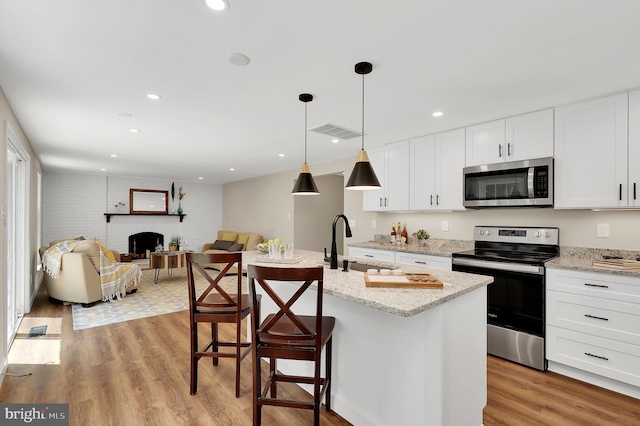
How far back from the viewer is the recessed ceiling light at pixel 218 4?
153 centimetres

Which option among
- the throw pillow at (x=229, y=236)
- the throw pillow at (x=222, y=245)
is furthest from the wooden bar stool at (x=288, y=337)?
the throw pillow at (x=229, y=236)

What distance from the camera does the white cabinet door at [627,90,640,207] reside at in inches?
97.9

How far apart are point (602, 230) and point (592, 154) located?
2.41 feet

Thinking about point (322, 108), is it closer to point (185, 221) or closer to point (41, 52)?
point (41, 52)

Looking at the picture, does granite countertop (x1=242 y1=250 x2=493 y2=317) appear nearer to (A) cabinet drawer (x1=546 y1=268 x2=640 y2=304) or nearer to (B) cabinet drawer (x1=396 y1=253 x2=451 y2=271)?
(A) cabinet drawer (x1=546 y1=268 x2=640 y2=304)

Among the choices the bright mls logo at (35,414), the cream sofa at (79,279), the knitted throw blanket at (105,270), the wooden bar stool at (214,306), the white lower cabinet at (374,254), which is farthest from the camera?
the knitted throw blanket at (105,270)

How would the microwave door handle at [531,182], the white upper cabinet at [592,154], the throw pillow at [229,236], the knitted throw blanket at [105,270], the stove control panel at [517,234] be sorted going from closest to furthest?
the white upper cabinet at [592,154] → the microwave door handle at [531,182] → the stove control panel at [517,234] → the knitted throw blanket at [105,270] → the throw pillow at [229,236]

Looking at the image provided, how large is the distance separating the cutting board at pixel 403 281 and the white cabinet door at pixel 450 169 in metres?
1.98

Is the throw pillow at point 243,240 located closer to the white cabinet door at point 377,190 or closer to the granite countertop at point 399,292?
the white cabinet door at point 377,190

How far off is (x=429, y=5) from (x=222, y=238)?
24.8ft

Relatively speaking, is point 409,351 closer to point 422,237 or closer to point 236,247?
point 422,237

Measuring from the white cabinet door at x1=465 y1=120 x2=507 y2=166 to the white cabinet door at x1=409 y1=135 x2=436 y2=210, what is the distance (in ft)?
1.40

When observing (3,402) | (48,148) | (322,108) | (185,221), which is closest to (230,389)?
(3,402)

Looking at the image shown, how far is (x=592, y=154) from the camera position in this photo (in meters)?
2.70
